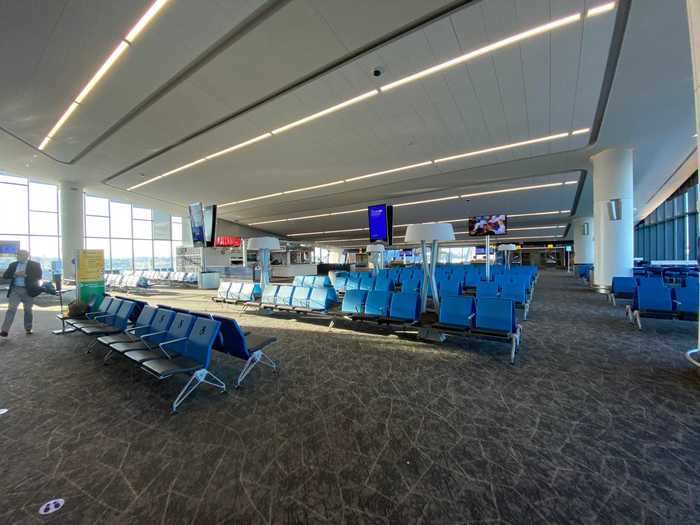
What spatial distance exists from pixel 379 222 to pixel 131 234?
1764cm

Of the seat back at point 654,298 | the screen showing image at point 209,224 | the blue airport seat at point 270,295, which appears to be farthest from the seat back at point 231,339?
the screen showing image at point 209,224

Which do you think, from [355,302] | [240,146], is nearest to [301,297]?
[355,302]

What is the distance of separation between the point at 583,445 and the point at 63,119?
12288 millimetres

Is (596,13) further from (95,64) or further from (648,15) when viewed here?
(95,64)

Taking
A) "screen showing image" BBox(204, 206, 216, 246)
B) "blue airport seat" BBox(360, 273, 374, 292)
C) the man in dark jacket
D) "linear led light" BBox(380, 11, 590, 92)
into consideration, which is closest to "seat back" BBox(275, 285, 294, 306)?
"blue airport seat" BBox(360, 273, 374, 292)

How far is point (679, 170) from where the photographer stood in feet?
39.9

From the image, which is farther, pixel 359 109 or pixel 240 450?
pixel 359 109

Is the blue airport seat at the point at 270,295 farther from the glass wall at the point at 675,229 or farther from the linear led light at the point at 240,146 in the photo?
the glass wall at the point at 675,229

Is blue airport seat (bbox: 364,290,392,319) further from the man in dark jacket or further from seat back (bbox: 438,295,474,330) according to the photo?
the man in dark jacket

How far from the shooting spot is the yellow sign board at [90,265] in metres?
7.54

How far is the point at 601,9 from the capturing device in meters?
4.06

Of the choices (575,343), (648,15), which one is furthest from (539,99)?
(575,343)

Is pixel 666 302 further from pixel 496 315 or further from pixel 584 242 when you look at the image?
pixel 584 242

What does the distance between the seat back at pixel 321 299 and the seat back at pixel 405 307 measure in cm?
180
